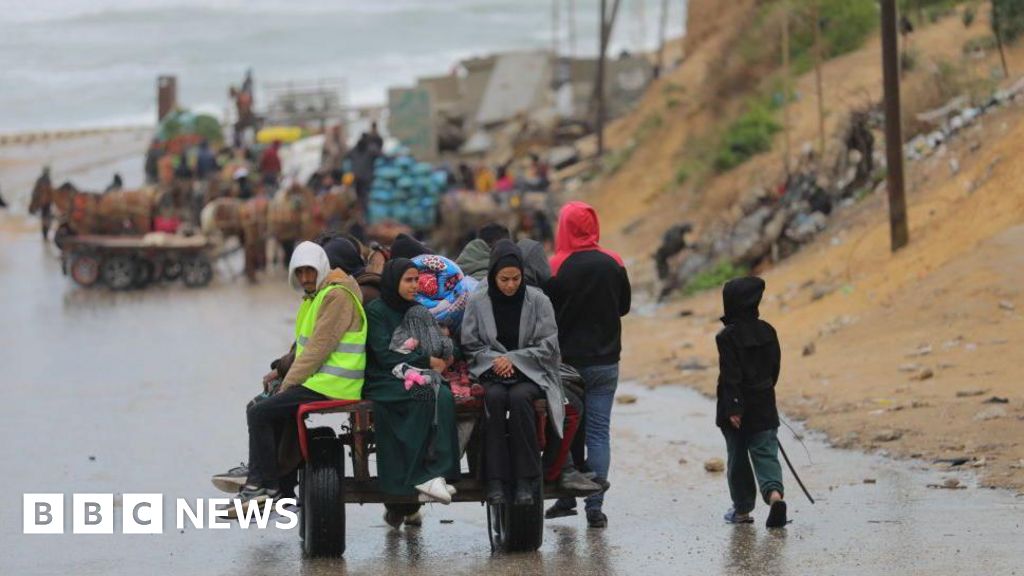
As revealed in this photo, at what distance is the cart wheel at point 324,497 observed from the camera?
9.06 m

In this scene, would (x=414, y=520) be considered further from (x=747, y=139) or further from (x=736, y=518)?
(x=747, y=139)

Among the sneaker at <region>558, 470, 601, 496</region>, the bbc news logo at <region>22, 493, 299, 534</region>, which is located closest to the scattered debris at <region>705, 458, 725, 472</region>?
the sneaker at <region>558, 470, 601, 496</region>

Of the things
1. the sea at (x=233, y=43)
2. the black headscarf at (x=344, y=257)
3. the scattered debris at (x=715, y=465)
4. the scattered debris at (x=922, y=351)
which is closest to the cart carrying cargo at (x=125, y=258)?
the scattered debris at (x=922, y=351)

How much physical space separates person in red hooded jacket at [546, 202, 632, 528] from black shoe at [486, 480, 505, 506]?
1.03 metres

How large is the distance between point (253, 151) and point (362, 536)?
37824 mm

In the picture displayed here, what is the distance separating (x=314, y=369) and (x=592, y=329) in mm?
1744

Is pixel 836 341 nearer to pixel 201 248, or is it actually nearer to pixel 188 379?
pixel 188 379

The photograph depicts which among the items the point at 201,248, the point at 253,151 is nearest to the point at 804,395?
the point at 201,248

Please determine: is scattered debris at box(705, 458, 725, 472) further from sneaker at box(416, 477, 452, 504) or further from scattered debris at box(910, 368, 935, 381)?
sneaker at box(416, 477, 452, 504)

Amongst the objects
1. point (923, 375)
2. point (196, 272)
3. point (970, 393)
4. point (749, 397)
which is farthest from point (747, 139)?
point (749, 397)

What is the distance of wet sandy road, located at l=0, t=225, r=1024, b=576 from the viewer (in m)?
9.03

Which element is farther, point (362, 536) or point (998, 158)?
point (998, 158)

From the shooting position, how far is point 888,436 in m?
12.6

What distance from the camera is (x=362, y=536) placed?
10.1 metres
